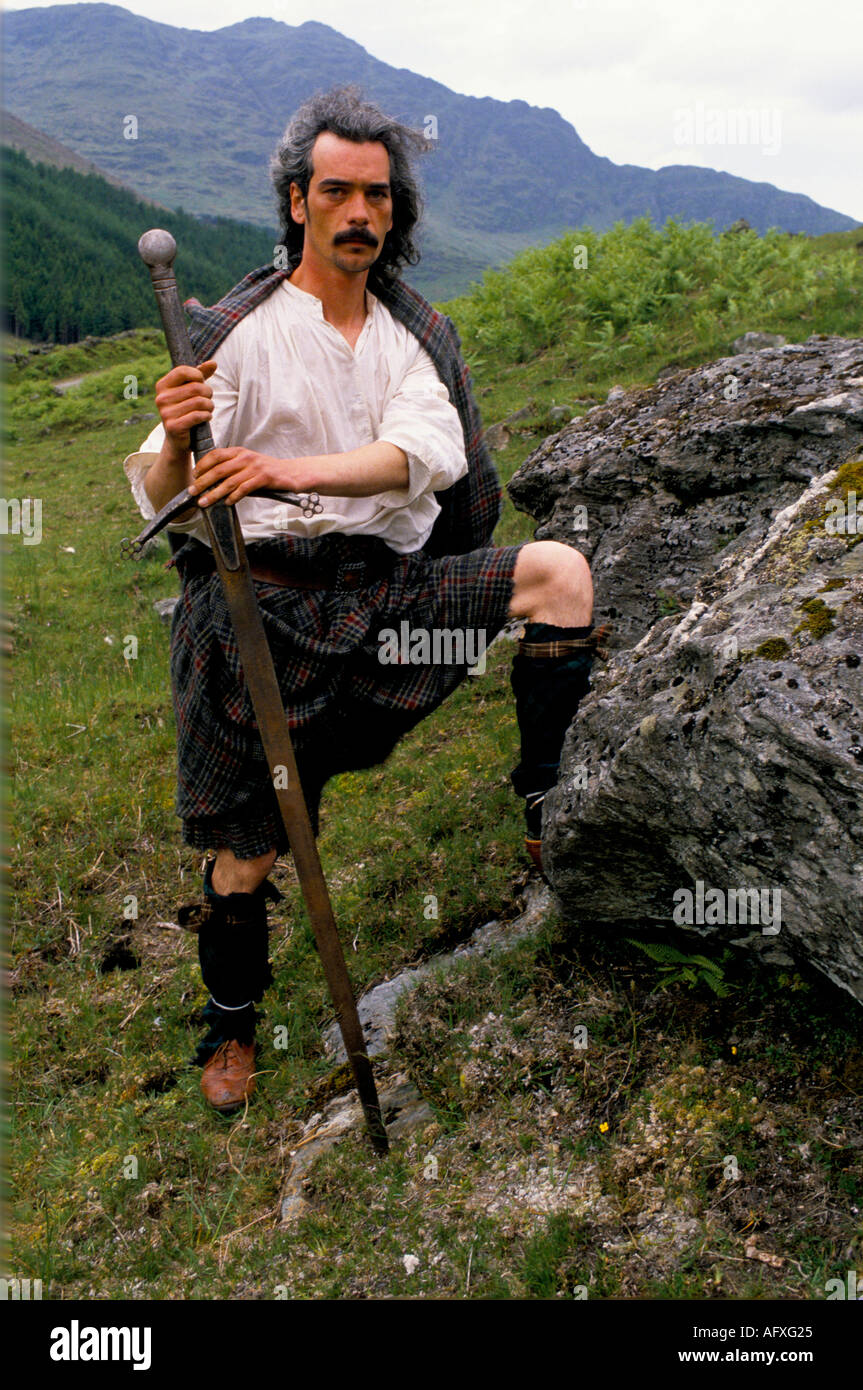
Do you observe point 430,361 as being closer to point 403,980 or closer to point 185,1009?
point 403,980

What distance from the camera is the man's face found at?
12.0 ft

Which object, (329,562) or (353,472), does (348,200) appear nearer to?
(353,472)

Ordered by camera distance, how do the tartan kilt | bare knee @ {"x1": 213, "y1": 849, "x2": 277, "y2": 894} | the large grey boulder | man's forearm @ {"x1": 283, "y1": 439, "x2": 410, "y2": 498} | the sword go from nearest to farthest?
the large grey boulder → the sword → man's forearm @ {"x1": 283, "y1": 439, "x2": 410, "y2": 498} → the tartan kilt → bare knee @ {"x1": 213, "y1": 849, "x2": 277, "y2": 894}

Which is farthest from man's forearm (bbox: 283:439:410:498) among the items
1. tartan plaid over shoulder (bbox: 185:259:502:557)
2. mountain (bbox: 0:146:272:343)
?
mountain (bbox: 0:146:272:343)

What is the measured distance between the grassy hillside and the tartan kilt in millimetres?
1113

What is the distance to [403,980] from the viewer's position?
4.30m

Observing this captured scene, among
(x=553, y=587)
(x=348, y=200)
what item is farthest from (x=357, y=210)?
(x=553, y=587)

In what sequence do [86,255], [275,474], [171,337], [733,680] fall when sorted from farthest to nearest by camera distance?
[86,255]
[275,474]
[171,337]
[733,680]

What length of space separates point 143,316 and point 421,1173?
88.5 metres

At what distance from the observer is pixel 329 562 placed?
390cm

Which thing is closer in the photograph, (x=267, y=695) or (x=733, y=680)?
(x=733, y=680)

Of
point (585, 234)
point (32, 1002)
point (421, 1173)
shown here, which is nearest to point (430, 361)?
point (421, 1173)

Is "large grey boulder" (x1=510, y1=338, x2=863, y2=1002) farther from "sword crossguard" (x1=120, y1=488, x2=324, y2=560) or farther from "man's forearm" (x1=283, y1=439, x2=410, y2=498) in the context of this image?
"sword crossguard" (x1=120, y1=488, x2=324, y2=560)

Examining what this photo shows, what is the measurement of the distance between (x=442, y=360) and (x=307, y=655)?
1474 millimetres
